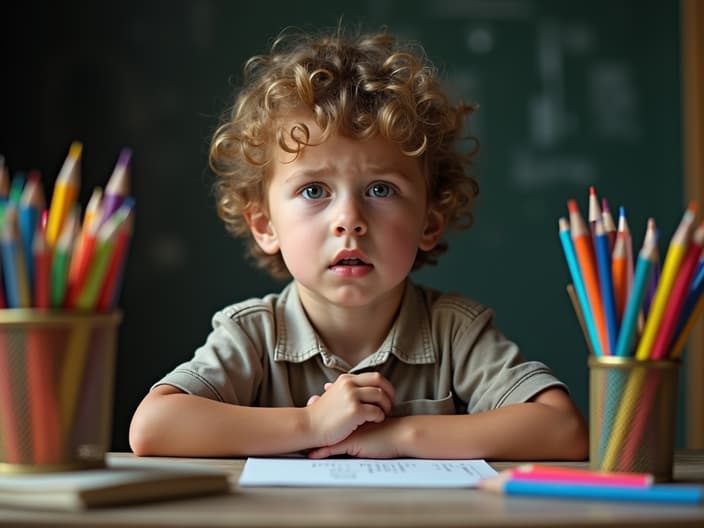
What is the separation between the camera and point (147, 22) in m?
3.06

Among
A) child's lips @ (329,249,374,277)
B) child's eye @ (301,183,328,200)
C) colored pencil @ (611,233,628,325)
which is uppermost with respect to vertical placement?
child's eye @ (301,183,328,200)

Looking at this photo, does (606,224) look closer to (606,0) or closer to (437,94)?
(437,94)

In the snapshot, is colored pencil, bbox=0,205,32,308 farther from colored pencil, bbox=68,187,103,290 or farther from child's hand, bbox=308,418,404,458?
child's hand, bbox=308,418,404,458

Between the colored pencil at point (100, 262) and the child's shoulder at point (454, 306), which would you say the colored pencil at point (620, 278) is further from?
the child's shoulder at point (454, 306)

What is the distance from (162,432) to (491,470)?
1.18 ft

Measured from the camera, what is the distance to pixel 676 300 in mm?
845

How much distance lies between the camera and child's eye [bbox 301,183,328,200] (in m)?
1.31

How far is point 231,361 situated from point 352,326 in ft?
0.61

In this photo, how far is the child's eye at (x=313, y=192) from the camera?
131 centimetres

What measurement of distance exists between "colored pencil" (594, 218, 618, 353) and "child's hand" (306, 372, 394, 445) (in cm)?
31

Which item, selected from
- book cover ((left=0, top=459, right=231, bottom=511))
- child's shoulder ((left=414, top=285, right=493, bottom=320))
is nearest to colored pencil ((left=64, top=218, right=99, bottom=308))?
book cover ((left=0, top=459, right=231, bottom=511))

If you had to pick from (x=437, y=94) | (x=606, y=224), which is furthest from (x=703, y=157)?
(x=606, y=224)

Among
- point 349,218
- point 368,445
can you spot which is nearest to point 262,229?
point 349,218

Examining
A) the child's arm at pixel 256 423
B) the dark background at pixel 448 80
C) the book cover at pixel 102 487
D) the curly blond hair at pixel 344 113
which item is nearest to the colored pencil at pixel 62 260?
the book cover at pixel 102 487
